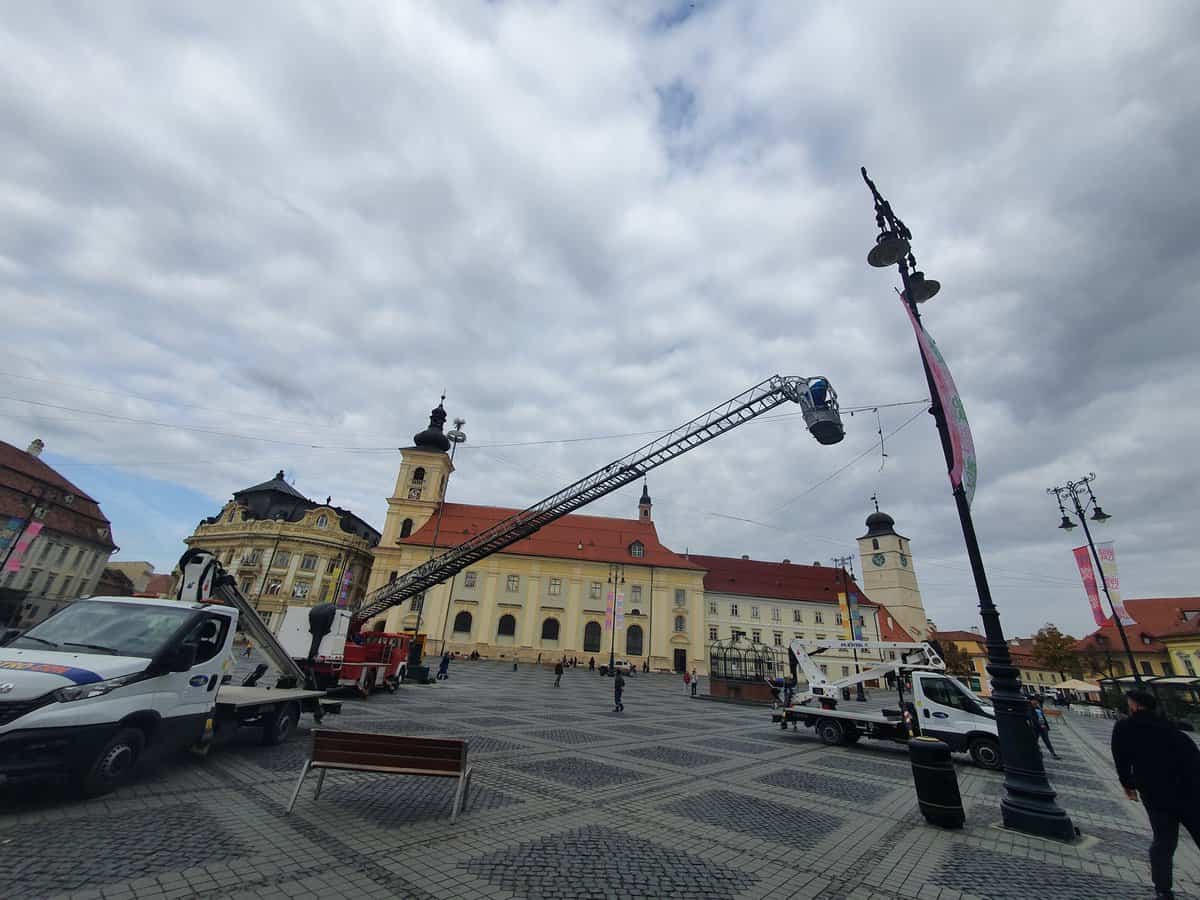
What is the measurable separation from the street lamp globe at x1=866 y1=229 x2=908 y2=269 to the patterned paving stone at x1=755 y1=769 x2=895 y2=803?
9.18 meters

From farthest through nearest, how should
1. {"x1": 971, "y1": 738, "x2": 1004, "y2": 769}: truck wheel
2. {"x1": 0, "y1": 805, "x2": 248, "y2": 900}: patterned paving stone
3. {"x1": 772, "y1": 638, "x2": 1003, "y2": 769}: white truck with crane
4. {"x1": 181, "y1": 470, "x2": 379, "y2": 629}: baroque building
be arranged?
1. {"x1": 181, "y1": 470, "x2": 379, "y2": 629}: baroque building
2. {"x1": 772, "y1": 638, "x2": 1003, "y2": 769}: white truck with crane
3. {"x1": 971, "y1": 738, "x2": 1004, "y2": 769}: truck wheel
4. {"x1": 0, "y1": 805, "x2": 248, "y2": 900}: patterned paving stone

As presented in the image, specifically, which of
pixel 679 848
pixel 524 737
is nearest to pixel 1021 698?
pixel 679 848

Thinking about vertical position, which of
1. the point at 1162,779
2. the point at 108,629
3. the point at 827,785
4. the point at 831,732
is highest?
the point at 108,629

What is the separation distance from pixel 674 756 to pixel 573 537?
156ft

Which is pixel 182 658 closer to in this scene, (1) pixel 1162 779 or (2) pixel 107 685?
(2) pixel 107 685

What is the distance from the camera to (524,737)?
1136 centimetres

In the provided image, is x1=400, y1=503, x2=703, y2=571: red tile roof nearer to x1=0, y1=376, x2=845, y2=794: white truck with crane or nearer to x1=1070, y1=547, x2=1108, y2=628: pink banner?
x1=1070, y1=547, x2=1108, y2=628: pink banner

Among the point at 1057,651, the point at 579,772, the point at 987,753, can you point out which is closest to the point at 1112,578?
the point at 987,753

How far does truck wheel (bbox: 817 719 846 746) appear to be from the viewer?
13.7m

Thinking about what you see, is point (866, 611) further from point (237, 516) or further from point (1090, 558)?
point (237, 516)

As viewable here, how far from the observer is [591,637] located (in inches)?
2021

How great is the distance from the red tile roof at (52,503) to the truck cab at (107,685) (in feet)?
152

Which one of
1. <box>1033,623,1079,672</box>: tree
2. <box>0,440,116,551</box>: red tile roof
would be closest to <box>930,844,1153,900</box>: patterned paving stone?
<box>0,440,116,551</box>: red tile roof

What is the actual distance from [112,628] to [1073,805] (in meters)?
14.9
